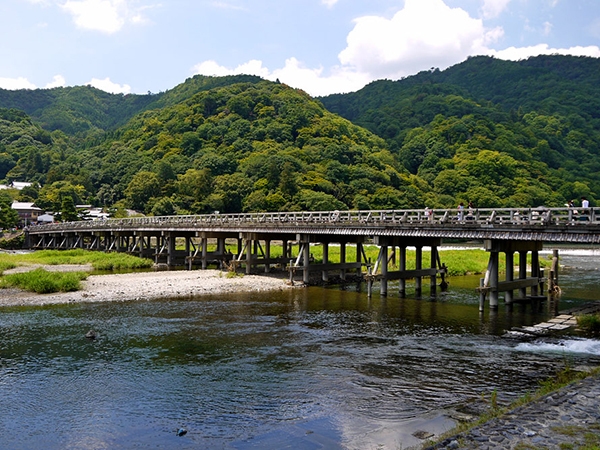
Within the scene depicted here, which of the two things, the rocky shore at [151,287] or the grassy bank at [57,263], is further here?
the grassy bank at [57,263]

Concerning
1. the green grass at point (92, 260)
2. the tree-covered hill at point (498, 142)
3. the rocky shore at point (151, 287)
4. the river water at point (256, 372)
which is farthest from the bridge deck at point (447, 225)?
the tree-covered hill at point (498, 142)

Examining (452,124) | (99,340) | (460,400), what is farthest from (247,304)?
(452,124)

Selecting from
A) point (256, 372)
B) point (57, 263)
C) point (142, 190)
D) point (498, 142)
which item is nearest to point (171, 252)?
point (57, 263)

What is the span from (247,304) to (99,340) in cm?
1059

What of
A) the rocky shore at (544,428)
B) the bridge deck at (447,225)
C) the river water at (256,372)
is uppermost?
the bridge deck at (447,225)

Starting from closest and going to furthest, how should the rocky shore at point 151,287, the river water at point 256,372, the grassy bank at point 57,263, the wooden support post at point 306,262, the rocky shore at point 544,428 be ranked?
1. the rocky shore at point 544,428
2. the river water at point 256,372
3. the rocky shore at point 151,287
4. the grassy bank at point 57,263
5. the wooden support post at point 306,262

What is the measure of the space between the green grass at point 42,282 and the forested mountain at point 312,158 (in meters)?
60.6

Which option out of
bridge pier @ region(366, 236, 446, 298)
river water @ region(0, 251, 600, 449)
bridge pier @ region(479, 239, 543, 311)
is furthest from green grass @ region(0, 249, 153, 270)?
bridge pier @ region(479, 239, 543, 311)

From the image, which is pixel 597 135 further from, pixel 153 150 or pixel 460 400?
pixel 460 400

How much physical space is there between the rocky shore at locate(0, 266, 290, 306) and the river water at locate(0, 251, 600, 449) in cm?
261

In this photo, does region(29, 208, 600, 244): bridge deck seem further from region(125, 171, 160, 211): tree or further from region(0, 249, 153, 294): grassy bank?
region(125, 171, 160, 211): tree

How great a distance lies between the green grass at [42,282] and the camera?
33.3m

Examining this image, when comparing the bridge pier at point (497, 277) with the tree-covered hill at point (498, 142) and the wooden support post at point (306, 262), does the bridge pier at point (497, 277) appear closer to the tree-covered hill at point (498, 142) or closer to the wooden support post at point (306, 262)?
the wooden support post at point (306, 262)

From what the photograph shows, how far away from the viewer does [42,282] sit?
33.3 meters
